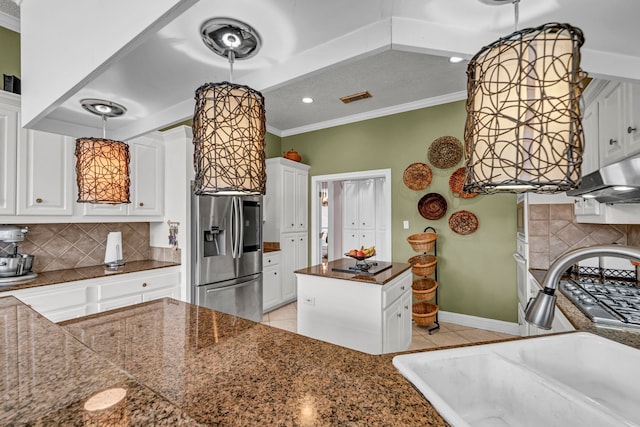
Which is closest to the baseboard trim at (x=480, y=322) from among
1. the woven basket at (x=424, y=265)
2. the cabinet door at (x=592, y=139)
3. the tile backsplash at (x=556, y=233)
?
the woven basket at (x=424, y=265)

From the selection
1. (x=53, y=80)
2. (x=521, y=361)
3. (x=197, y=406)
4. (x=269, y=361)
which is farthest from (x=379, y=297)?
(x=53, y=80)

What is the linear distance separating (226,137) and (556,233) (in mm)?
2802

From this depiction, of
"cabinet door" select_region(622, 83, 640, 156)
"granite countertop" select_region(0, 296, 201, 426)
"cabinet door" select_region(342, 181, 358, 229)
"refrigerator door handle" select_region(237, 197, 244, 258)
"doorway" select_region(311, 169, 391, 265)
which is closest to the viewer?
"granite countertop" select_region(0, 296, 201, 426)

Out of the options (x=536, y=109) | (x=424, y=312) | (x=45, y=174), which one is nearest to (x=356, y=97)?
(x=424, y=312)

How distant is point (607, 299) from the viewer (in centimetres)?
159

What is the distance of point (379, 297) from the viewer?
215cm

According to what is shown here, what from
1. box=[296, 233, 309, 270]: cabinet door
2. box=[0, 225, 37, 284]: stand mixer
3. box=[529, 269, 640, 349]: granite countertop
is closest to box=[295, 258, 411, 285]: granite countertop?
box=[529, 269, 640, 349]: granite countertop

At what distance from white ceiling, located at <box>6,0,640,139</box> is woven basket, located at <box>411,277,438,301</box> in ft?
8.71

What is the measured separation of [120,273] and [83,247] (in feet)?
1.98

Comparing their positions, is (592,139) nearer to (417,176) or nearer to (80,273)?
(417,176)

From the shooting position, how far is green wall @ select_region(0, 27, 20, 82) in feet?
7.67

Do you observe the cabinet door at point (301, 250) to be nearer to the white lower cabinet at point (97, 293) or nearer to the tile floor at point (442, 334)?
the tile floor at point (442, 334)

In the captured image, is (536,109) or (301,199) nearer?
(536,109)

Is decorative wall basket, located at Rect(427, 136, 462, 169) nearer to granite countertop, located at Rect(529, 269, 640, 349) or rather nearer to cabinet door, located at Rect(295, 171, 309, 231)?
cabinet door, located at Rect(295, 171, 309, 231)
